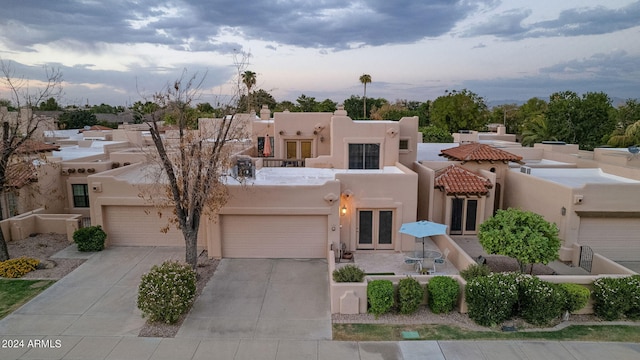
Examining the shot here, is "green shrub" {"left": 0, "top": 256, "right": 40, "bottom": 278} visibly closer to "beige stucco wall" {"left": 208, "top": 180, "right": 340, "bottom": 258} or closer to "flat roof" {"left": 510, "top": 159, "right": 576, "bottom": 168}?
"beige stucco wall" {"left": 208, "top": 180, "right": 340, "bottom": 258}

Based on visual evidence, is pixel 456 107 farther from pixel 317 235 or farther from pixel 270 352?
pixel 270 352

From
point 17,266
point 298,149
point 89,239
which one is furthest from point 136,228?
point 298,149

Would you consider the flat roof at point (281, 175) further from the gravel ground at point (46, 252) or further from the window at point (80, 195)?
the gravel ground at point (46, 252)

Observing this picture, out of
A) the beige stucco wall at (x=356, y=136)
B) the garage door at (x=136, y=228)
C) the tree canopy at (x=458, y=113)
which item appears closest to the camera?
the garage door at (x=136, y=228)

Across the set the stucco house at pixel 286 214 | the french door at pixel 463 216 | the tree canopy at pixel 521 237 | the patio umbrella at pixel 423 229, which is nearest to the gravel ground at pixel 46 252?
the stucco house at pixel 286 214

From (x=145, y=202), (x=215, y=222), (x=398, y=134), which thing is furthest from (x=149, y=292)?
(x=398, y=134)

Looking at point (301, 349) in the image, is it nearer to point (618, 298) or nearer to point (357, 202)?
point (357, 202)

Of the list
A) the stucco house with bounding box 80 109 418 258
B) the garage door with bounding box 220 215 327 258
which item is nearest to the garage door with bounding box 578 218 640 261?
the stucco house with bounding box 80 109 418 258
